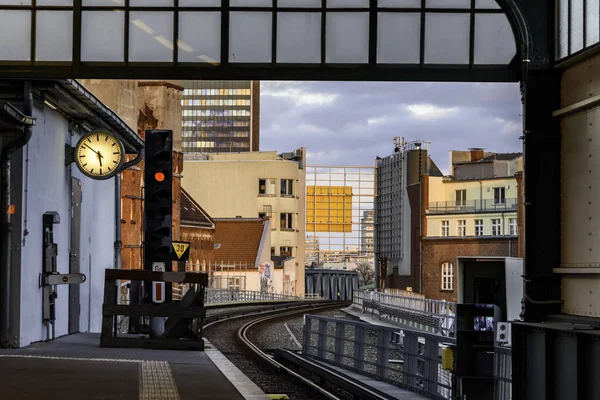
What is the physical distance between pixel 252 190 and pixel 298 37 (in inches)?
3529

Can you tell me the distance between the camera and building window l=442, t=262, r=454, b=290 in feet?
277

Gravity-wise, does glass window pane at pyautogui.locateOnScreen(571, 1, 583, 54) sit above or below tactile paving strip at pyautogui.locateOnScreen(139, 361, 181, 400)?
above

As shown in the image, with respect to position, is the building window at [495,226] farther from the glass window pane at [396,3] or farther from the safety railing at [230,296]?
the glass window pane at [396,3]

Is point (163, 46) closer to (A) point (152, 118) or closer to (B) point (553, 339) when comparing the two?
(B) point (553, 339)

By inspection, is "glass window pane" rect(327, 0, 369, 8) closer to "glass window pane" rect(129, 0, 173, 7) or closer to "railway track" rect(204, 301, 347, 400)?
"glass window pane" rect(129, 0, 173, 7)

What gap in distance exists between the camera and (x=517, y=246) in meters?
77.9

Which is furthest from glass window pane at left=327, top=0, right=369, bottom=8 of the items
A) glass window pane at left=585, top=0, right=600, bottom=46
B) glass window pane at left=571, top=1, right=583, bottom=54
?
glass window pane at left=585, top=0, right=600, bottom=46

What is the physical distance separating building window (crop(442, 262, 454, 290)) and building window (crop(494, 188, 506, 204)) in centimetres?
623

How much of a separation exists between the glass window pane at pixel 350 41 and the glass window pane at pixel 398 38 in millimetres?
193

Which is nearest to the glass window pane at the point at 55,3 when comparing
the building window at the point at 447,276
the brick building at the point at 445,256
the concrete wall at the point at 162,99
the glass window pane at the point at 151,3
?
the glass window pane at the point at 151,3

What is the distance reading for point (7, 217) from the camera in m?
Answer: 17.8

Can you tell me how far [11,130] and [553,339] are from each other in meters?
10.7

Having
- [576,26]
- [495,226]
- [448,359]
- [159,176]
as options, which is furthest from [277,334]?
[495,226]

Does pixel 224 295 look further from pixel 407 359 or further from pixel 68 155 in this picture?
pixel 407 359
